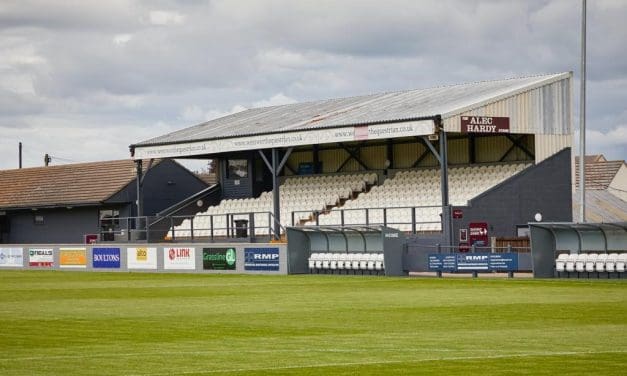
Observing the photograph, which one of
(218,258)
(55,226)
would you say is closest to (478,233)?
(218,258)

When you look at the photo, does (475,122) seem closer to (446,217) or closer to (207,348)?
(446,217)

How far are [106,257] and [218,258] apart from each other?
784 centimetres

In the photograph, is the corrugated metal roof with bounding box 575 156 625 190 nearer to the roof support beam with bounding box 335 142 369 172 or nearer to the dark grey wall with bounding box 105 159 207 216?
the roof support beam with bounding box 335 142 369 172

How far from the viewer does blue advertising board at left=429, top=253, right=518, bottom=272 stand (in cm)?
3906

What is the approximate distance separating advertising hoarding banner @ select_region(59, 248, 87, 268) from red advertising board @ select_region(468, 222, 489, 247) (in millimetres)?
18509

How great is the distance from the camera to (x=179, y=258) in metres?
49.8

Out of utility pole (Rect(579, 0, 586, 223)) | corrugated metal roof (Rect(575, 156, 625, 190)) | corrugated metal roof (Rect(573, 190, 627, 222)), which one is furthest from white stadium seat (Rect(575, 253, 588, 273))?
corrugated metal roof (Rect(575, 156, 625, 190))

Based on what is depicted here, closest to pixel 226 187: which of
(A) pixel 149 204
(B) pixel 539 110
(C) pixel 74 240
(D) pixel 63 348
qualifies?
(A) pixel 149 204

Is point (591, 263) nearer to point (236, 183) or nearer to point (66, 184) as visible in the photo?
point (236, 183)

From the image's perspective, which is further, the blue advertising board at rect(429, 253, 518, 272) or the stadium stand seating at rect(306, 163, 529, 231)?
the stadium stand seating at rect(306, 163, 529, 231)

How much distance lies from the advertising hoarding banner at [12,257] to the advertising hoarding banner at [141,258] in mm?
8032

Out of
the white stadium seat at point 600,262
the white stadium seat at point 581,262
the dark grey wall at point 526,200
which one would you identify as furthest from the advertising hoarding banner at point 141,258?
the white stadium seat at point 600,262

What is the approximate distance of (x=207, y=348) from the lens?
60.3 feet

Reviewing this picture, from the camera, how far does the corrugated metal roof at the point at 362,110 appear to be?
158ft
